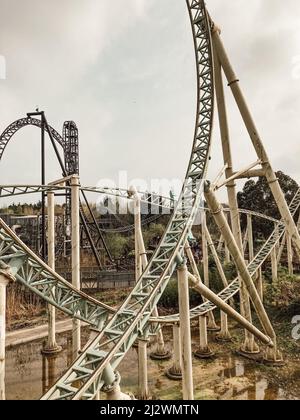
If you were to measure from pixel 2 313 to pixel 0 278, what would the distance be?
0.52 m

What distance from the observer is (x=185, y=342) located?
6090 mm

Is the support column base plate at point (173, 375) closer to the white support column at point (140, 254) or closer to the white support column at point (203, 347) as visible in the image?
the white support column at point (140, 254)

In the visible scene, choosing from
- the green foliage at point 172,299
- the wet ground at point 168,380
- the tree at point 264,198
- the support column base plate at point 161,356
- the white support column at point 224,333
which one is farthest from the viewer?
the tree at point 264,198

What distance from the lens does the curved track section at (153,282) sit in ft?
16.0

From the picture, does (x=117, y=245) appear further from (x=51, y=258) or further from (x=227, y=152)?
(x=227, y=152)

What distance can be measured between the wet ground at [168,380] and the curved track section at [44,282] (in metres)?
2.81

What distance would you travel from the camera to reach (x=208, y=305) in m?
11.0

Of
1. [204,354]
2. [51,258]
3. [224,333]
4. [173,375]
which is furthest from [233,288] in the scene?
[51,258]

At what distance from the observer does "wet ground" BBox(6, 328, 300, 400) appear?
8.14 m

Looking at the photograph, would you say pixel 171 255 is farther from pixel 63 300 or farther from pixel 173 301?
pixel 173 301

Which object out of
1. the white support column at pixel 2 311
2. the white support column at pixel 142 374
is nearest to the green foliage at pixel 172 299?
the white support column at pixel 142 374

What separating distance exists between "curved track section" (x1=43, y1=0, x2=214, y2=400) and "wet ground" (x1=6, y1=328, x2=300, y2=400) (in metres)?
2.32

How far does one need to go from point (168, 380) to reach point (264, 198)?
57.0 ft
